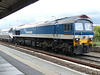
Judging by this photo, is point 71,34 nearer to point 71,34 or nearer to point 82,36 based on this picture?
point 71,34

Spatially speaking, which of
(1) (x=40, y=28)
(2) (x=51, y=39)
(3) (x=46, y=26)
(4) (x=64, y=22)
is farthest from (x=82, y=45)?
(1) (x=40, y=28)

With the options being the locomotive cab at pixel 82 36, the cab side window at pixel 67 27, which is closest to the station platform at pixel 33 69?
the locomotive cab at pixel 82 36

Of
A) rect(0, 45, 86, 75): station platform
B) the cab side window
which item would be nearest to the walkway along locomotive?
the cab side window

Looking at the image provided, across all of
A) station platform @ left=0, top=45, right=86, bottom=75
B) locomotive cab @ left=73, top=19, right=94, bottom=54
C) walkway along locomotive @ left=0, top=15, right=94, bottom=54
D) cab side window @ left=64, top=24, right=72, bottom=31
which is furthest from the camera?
cab side window @ left=64, top=24, right=72, bottom=31

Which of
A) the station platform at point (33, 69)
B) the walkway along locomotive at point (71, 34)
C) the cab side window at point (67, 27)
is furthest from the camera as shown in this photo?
the cab side window at point (67, 27)

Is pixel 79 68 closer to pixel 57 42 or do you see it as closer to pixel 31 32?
pixel 57 42

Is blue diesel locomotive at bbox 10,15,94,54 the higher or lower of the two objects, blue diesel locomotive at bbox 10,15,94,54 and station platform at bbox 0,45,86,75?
the higher

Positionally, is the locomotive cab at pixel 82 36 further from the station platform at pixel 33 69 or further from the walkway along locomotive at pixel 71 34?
the station platform at pixel 33 69

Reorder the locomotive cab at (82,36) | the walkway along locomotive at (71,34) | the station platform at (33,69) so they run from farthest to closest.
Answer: the walkway along locomotive at (71,34) < the locomotive cab at (82,36) < the station platform at (33,69)

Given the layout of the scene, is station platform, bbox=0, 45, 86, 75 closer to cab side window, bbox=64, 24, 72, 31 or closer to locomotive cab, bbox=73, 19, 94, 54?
locomotive cab, bbox=73, 19, 94, 54

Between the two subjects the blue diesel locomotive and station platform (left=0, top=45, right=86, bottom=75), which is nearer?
station platform (left=0, top=45, right=86, bottom=75)

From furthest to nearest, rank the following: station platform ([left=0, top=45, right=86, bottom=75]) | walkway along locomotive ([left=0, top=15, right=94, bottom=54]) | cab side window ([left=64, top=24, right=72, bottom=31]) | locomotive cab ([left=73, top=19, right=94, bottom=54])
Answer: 1. cab side window ([left=64, top=24, right=72, bottom=31])
2. walkway along locomotive ([left=0, top=15, right=94, bottom=54])
3. locomotive cab ([left=73, top=19, right=94, bottom=54])
4. station platform ([left=0, top=45, right=86, bottom=75])

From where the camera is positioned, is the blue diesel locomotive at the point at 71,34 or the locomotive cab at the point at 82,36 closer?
the locomotive cab at the point at 82,36

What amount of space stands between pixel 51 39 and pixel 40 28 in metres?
2.89
